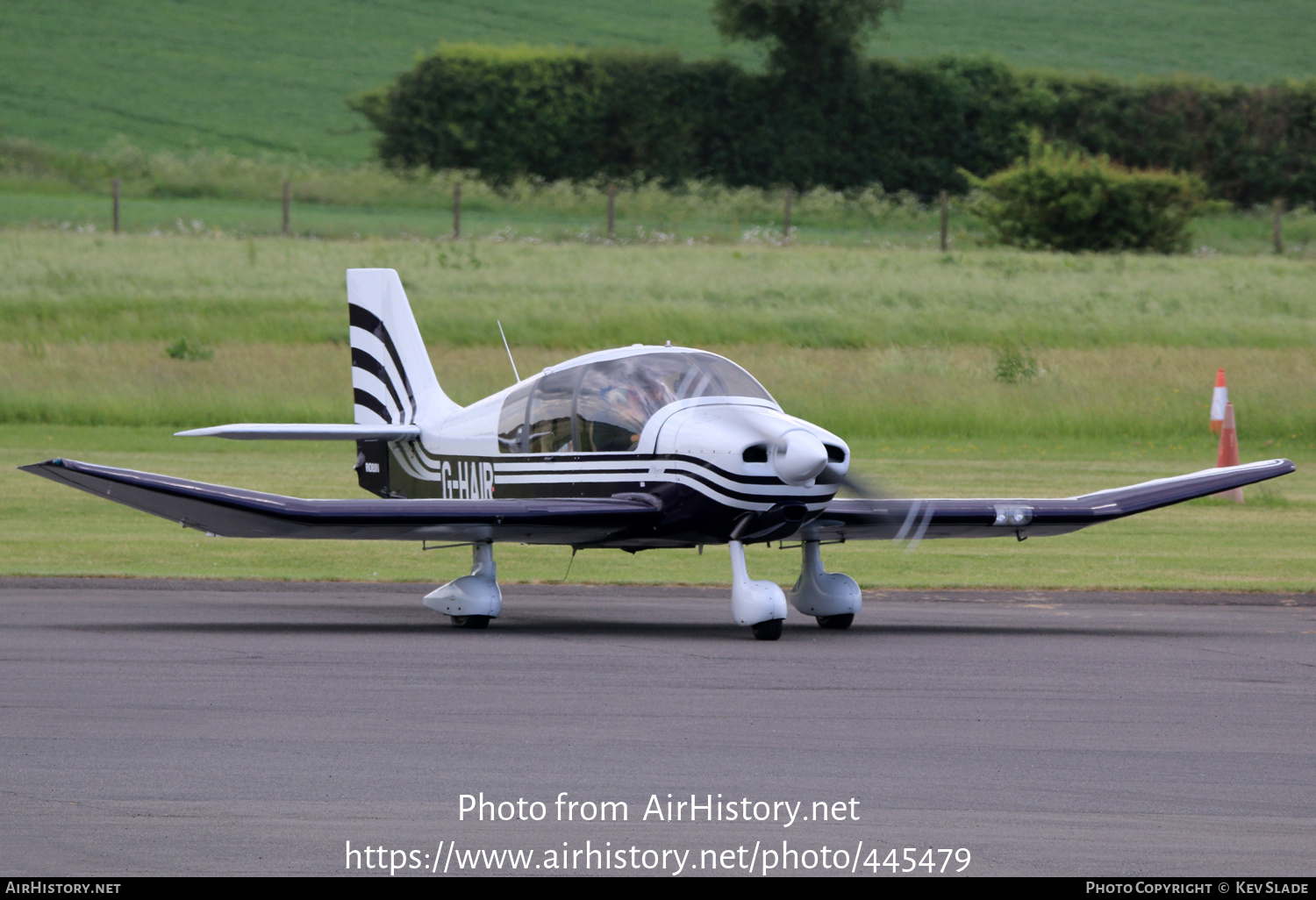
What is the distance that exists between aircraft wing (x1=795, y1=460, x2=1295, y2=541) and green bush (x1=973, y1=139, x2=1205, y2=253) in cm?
4129

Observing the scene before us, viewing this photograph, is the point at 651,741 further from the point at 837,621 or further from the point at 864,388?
the point at 864,388

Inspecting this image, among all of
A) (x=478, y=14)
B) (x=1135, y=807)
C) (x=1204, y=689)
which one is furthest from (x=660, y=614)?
(x=478, y=14)

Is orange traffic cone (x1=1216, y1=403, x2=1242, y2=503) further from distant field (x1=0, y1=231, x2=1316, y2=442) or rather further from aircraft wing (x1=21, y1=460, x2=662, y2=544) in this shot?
aircraft wing (x1=21, y1=460, x2=662, y2=544)

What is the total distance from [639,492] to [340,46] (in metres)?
96.2

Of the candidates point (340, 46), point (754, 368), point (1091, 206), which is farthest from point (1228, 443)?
point (340, 46)

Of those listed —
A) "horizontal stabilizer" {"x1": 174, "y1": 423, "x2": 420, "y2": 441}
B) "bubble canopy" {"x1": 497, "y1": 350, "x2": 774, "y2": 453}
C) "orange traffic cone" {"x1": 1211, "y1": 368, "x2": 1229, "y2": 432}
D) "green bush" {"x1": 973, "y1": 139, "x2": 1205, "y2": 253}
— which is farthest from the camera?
"green bush" {"x1": 973, "y1": 139, "x2": 1205, "y2": 253}

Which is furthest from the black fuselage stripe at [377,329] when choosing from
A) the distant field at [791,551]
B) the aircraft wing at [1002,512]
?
the aircraft wing at [1002,512]

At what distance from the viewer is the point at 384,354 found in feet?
49.4

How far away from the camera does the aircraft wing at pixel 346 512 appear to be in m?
10.9

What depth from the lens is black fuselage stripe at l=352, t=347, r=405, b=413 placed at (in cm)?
1488

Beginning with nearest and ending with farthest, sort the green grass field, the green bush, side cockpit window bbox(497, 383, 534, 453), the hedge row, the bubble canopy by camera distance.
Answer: the bubble canopy → side cockpit window bbox(497, 383, 534, 453) → the green grass field → the green bush → the hedge row

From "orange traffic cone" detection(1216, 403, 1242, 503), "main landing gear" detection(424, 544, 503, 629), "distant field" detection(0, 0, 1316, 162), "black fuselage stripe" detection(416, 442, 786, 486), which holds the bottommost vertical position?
"main landing gear" detection(424, 544, 503, 629)

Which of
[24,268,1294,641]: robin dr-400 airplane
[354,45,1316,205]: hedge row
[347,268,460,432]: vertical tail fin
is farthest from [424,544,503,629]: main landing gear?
[354,45,1316,205]: hedge row

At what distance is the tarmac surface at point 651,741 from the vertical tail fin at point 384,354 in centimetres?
268
